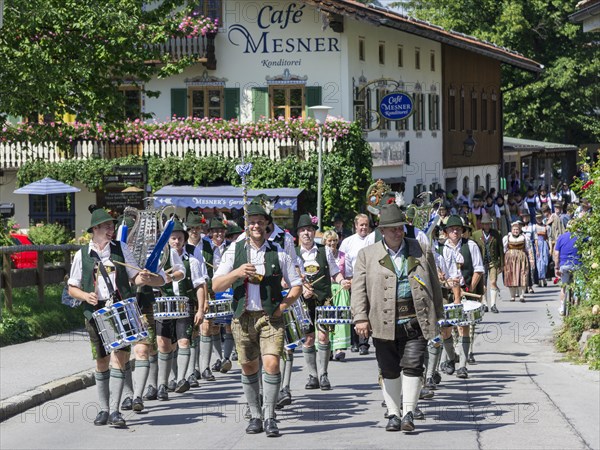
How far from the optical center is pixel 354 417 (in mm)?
12367

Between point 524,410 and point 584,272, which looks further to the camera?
point 584,272

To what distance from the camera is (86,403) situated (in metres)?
13.9

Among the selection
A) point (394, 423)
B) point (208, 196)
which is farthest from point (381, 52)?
point (394, 423)

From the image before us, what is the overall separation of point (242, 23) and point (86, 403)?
24333 mm

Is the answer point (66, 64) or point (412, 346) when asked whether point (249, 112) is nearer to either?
point (66, 64)

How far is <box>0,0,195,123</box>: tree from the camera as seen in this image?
21766mm

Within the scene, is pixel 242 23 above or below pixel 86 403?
above

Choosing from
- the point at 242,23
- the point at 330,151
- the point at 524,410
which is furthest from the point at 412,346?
the point at 242,23

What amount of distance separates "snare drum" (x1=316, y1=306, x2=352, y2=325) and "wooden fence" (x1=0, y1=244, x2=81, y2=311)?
6524 mm

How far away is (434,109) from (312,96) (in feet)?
36.5

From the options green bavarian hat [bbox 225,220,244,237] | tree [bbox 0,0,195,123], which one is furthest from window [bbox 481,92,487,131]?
green bavarian hat [bbox 225,220,244,237]

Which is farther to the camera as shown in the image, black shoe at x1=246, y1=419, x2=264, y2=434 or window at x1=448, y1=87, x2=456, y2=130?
window at x1=448, y1=87, x2=456, y2=130

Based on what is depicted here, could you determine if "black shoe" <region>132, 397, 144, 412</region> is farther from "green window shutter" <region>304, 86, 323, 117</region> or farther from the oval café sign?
"green window shutter" <region>304, 86, 323, 117</region>

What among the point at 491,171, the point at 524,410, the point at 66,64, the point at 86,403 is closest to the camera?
the point at 524,410
